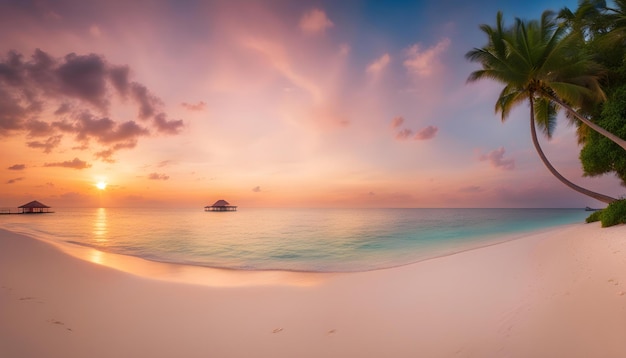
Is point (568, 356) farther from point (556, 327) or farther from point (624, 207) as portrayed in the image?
point (624, 207)

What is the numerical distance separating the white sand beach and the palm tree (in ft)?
28.7

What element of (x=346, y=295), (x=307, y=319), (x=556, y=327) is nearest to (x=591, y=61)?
(x=556, y=327)

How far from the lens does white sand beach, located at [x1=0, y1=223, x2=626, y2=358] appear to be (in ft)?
14.3

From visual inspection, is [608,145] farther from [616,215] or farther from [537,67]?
[537,67]

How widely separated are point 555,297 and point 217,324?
6835mm

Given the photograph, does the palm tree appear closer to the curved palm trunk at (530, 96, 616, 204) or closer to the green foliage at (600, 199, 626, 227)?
the curved palm trunk at (530, 96, 616, 204)

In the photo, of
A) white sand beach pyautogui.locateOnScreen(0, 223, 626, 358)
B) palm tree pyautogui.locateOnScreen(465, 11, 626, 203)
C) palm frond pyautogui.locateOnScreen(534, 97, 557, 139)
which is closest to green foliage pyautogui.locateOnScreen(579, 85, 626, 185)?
palm tree pyautogui.locateOnScreen(465, 11, 626, 203)

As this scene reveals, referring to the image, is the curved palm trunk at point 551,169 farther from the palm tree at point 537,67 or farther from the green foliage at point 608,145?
the green foliage at point 608,145

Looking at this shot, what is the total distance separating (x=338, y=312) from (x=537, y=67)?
17.2m

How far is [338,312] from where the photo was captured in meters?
6.11

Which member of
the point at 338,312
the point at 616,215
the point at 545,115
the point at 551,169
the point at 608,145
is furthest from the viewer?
the point at 545,115

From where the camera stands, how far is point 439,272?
8602mm

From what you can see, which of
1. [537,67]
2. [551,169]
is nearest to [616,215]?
[551,169]

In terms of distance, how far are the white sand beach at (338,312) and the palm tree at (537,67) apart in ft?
28.7
